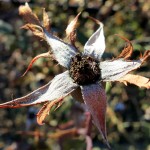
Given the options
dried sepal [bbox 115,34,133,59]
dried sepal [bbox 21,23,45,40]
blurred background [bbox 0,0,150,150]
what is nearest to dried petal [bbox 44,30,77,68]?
dried sepal [bbox 21,23,45,40]

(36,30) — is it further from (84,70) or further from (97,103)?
(97,103)

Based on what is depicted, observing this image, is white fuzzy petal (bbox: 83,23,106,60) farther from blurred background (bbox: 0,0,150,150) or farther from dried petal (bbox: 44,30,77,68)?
blurred background (bbox: 0,0,150,150)

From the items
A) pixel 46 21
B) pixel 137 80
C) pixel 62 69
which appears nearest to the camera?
pixel 137 80

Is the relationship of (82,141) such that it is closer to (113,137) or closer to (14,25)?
(113,137)

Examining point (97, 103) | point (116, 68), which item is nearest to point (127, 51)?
point (116, 68)

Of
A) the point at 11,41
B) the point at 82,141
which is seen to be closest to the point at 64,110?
the point at 82,141
